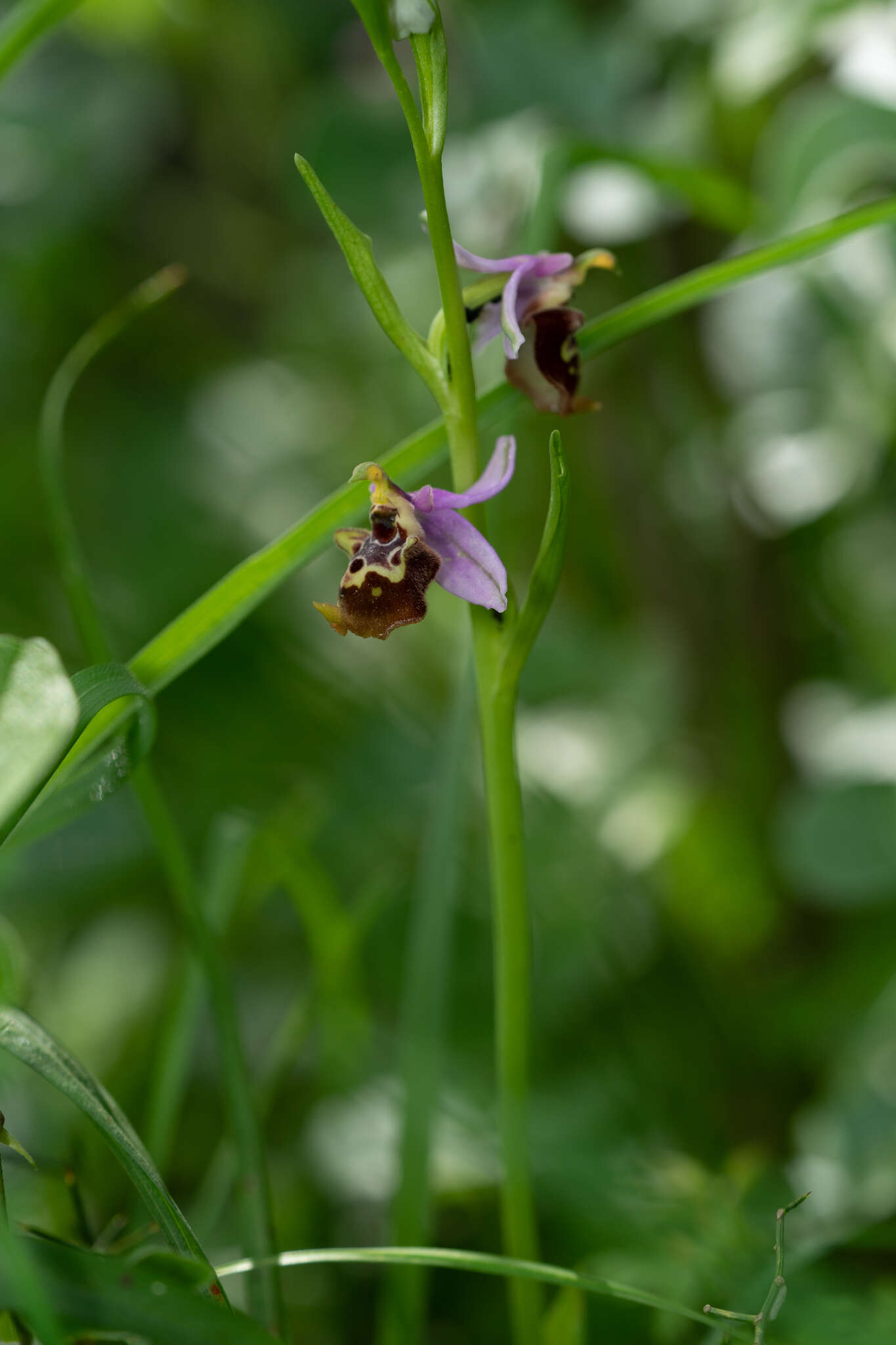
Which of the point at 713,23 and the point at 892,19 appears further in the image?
the point at 713,23

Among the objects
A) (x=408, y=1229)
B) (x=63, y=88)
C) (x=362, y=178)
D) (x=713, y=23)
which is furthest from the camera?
(x=63, y=88)

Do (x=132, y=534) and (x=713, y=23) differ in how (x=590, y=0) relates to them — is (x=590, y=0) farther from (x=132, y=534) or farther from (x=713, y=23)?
(x=132, y=534)

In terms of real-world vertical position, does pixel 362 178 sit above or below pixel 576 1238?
above

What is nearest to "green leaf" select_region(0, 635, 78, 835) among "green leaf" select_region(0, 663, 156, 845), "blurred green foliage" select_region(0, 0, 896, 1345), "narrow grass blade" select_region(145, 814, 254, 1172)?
"green leaf" select_region(0, 663, 156, 845)

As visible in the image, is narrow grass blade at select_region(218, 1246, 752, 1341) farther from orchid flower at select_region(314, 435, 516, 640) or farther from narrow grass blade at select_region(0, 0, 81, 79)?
narrow grass blade at select_region(0, 0, 81, 79)

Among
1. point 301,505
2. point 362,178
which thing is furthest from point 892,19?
point 301,505

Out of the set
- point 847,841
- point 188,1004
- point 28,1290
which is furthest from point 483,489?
point 847,841

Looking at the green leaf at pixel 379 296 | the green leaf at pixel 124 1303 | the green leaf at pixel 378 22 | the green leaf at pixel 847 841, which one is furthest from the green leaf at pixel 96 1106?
the green leaf at pixel 847 841
